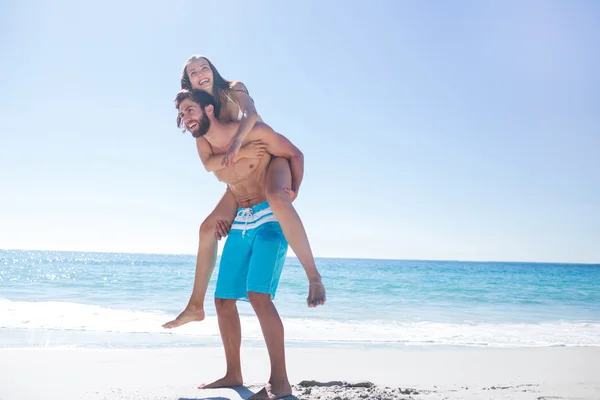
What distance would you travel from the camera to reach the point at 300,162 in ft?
10.8

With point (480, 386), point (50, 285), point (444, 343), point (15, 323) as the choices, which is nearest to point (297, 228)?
point (480, 386)

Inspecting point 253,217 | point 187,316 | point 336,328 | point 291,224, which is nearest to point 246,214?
point 253,217

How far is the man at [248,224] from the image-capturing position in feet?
9.78

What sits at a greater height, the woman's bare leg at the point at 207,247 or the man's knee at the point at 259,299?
the woman's bare leg at the point at 207,247

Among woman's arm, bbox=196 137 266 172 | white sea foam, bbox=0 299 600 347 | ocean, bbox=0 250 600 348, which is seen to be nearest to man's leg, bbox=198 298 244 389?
woman's arm, bbox=196 137 266 172

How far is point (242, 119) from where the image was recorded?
305cm

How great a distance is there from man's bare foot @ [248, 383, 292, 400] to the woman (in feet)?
1.88

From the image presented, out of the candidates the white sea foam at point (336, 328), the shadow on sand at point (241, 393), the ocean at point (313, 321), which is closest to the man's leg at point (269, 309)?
the shadow on sand at point (241, 393)

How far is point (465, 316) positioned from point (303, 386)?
8.00m

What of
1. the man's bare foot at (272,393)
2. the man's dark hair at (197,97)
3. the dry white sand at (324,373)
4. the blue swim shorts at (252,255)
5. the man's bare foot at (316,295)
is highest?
the man's dark hair at (197,97)

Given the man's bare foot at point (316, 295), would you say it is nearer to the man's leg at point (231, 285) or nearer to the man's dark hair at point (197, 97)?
the man's leg at point (231, 285)

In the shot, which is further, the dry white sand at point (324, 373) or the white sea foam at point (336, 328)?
the white sea foam at point (336, 328)

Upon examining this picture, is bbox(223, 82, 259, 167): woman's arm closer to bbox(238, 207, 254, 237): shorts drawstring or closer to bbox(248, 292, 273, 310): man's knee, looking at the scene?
bbox(238, 207, 254, 237): shorts drawstring

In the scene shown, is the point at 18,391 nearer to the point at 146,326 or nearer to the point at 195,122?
the point at 195,122
